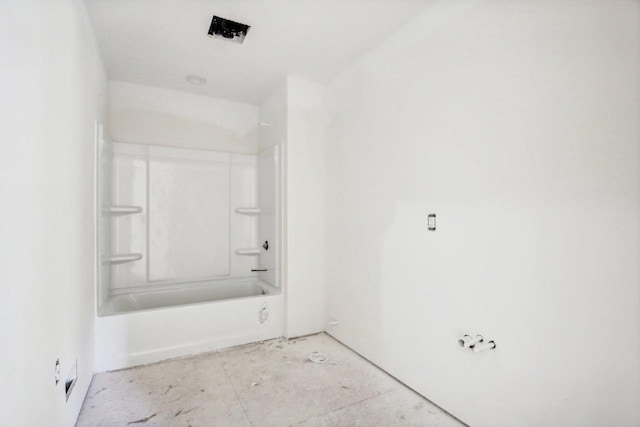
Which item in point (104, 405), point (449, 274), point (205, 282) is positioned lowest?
point (104, 405)

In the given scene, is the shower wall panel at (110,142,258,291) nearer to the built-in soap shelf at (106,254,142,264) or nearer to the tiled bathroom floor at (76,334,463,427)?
the built-in soap shelf at (106,254,142,264)

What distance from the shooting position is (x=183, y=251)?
133 inches

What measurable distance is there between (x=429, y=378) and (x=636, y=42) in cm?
192

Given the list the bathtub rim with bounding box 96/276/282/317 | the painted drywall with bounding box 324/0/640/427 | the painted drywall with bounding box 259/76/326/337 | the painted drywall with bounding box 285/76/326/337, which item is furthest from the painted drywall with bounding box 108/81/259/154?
the painted drywall with bounding box 324/0/640/427

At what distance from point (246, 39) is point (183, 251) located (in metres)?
2.19

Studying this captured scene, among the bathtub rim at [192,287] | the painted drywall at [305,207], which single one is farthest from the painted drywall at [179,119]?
the bathtub rim at [192,287]

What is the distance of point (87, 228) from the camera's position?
204 centimetres

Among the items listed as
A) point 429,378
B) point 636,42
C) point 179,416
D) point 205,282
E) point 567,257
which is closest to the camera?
point 636,42

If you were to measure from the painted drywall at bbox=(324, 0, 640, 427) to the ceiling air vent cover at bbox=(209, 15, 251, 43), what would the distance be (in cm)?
102

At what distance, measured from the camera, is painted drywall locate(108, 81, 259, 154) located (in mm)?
3141

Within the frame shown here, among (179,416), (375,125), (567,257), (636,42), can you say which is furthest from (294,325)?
(636,42)

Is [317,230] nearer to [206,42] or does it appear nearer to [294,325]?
[294,325]

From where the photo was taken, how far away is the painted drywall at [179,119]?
314 centimetres

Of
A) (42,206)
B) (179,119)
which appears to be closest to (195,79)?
(179,119)
